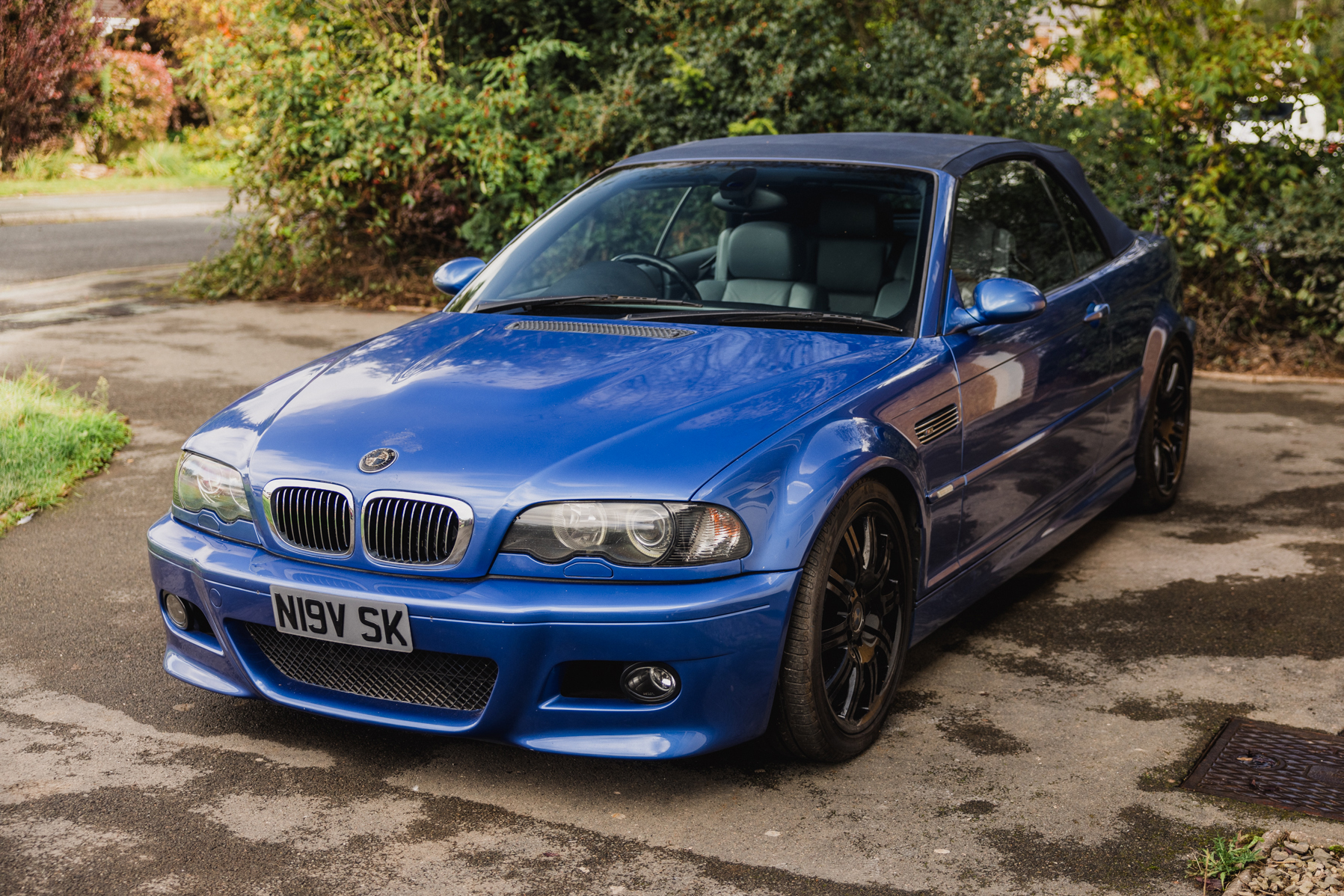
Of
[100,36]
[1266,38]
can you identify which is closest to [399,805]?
[1266,38]

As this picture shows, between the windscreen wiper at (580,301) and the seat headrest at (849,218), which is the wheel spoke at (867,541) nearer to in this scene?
the windscreen wiper at (580,301)

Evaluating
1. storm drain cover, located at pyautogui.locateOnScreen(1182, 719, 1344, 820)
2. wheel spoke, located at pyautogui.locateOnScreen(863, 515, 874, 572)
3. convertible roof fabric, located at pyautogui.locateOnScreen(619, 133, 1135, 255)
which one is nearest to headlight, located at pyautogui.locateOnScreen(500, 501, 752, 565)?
wheel spoke, located at pyautogui.locateOnScreen(863, 515, 874, 572)

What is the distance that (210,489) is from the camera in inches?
131

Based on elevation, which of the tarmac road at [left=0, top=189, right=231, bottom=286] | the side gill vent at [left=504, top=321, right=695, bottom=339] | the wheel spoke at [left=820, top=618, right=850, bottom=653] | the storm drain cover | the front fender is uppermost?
the side gill vent at [left=504, top=321, right=695, bottom=339]

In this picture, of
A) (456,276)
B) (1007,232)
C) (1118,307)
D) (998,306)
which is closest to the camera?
(998,306)

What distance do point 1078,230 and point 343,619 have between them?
3225mm

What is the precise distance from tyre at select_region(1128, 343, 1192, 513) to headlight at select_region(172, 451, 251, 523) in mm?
3550

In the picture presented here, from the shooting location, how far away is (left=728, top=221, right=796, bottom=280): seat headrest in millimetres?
4180

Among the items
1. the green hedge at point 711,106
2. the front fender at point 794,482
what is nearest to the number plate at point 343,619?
the front fender at point 794,482

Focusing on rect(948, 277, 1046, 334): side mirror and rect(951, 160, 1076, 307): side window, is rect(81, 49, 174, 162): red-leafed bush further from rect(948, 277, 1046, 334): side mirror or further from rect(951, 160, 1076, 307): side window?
rect(948, 277, 1046, 334): side mirror

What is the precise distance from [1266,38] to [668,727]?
7.28 metres

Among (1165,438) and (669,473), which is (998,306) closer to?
(669,473)

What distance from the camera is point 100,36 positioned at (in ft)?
82.9

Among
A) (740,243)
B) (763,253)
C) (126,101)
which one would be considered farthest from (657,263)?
(126,101)
